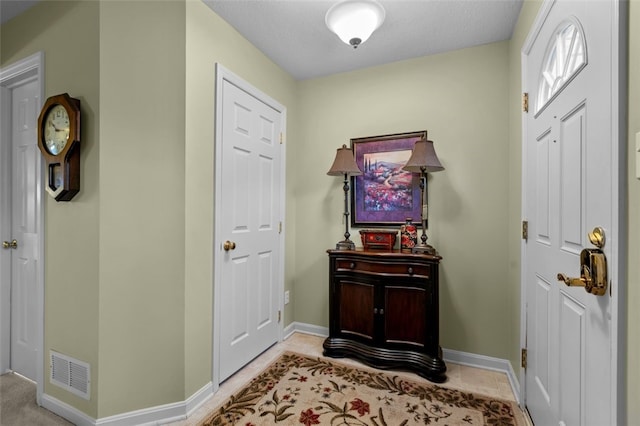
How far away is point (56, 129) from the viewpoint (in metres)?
1.69

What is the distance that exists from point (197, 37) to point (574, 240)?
7.27ft

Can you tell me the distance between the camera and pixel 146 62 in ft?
5.41

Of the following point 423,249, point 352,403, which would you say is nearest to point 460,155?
point 423,249

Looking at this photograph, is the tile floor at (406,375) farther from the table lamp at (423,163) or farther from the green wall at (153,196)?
the table lamp at (423,163)

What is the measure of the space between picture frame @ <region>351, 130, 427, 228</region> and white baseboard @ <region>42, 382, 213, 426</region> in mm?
1796

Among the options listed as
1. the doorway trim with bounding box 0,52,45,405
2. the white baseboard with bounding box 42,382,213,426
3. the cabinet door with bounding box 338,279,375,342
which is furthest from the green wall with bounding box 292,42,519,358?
the doorway trim with bounding box 0,52,45,405

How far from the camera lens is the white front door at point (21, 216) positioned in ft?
6.66

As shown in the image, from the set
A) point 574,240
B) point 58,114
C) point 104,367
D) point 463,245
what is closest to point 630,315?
point 574,240

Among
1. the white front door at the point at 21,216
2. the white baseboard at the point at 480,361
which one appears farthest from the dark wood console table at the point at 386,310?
the white front door at the point at 21,216

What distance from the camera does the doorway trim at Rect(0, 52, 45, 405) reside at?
5.84 ft

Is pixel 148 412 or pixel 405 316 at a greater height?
pixel 405 316

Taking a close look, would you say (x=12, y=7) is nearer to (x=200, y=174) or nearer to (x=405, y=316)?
(x=200, y=174)

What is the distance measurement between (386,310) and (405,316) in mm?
141

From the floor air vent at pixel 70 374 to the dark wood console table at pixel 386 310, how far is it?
1.55 m
